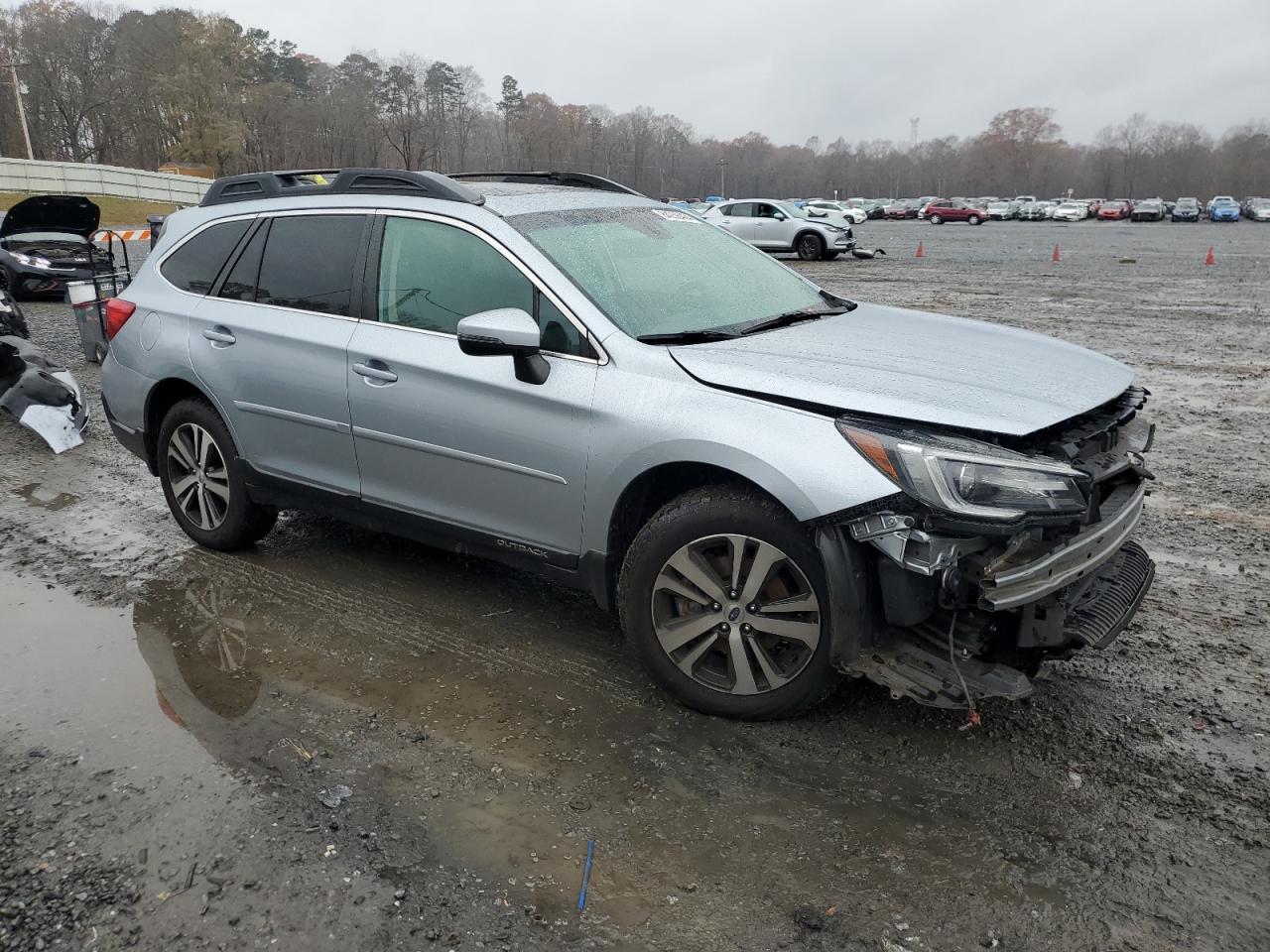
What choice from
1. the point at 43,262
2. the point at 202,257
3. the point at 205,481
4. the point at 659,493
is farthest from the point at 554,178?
the point at 43,262

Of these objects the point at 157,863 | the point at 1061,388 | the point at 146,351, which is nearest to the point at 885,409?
the point at 1061,388

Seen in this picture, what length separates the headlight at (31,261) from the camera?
15281mm

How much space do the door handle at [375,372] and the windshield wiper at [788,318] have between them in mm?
1466

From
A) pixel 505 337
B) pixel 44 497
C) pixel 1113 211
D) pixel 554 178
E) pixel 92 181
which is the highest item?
pixel 92 181

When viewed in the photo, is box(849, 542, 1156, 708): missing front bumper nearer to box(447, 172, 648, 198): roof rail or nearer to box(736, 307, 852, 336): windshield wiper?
box(736, 307, 852, 336): windshield wiper

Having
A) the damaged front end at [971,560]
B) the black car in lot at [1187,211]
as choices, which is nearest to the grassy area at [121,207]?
the damaged front end at [971,560]

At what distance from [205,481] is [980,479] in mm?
3918

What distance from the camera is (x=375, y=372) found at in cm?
422

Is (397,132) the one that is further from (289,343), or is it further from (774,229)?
(289,343)

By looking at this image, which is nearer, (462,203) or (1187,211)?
(462,203)

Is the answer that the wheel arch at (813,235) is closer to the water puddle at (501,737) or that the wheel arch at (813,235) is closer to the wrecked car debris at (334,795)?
the water puddle at (501,737)

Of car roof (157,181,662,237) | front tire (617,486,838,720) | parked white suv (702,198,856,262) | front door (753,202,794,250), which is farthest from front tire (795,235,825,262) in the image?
front tire (617,486,838,720)

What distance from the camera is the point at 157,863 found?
112 inches

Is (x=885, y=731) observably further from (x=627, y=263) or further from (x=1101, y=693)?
(x=627, y=263)
